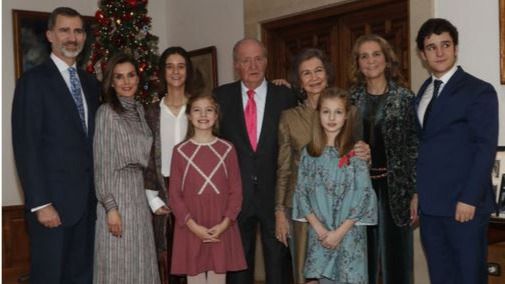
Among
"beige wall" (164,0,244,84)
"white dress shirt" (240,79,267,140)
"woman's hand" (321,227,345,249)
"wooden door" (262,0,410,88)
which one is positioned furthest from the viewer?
"beige wall" (164,0,244,84)

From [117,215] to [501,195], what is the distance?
195 cm

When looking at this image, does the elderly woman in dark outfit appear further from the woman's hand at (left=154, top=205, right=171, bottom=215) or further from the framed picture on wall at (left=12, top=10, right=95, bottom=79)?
the framed picture on wall at (left=12, top=10, right=95, bottom=79)

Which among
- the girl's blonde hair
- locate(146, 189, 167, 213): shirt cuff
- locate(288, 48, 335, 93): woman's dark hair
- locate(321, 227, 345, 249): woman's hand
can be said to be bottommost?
locate(321, 227, 345, 249): woman's hand

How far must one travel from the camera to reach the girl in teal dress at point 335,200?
2541mm

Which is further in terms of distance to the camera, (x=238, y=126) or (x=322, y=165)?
(x=238, y=126)

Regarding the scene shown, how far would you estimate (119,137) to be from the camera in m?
2.70

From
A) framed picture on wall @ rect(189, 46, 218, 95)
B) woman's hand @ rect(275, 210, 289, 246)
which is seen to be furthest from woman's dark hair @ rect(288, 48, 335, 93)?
framed picture on wall @ rect(189, 46, 218, 95)

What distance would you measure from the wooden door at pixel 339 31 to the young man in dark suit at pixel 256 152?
132 centimetres

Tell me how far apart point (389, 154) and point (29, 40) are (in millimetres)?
4220

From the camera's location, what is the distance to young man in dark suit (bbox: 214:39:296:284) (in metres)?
2.89

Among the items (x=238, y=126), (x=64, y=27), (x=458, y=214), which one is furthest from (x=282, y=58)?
(x=458, y=214)

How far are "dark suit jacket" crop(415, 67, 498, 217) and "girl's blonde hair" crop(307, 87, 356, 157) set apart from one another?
35 centimetres

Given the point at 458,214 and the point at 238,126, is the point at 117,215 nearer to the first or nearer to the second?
the point at 238,126

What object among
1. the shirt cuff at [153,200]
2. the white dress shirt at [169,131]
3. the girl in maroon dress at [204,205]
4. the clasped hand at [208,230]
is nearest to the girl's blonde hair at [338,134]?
the girl in maroon dress at [204,205]
